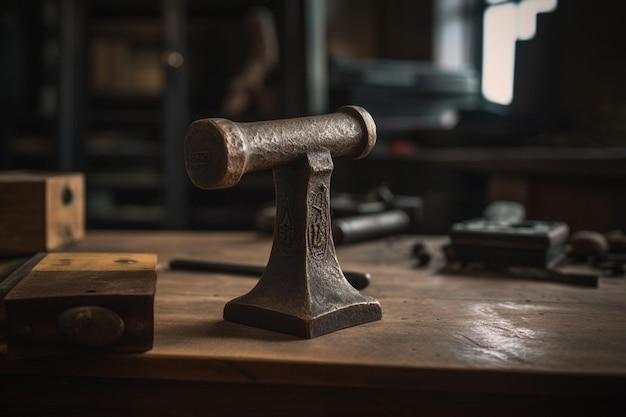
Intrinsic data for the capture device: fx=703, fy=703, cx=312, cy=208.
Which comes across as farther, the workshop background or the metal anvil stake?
the workshop background

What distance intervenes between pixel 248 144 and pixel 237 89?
308 centimetres

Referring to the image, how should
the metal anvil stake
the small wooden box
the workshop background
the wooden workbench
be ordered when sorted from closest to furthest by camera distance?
the wooden workbench < the metal anvil stake < the small wooden box < the workshop background

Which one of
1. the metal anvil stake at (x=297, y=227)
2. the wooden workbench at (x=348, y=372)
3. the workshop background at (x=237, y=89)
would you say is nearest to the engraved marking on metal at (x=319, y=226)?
the metal anvil stake at (x=297, y=227)

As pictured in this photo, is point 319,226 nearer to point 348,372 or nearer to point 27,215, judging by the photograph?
point 348,372

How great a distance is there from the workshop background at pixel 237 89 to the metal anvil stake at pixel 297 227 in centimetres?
218

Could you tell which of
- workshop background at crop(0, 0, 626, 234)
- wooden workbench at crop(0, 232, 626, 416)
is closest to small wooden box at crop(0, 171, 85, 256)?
wooden workbench at crop(0, 232, 626, 416)

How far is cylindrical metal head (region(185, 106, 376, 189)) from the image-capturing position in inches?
31.1

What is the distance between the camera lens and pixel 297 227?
896 millimetres

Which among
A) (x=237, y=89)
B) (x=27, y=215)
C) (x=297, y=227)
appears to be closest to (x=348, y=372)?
(x=297, y=227)

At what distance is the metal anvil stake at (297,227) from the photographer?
32.5 inches

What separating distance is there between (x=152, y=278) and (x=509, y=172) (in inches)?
Answer: 73.5

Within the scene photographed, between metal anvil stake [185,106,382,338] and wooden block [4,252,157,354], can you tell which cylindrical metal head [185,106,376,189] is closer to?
metal anvil stake [185,106,382,338]

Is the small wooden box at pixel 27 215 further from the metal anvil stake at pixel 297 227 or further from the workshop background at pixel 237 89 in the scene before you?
the workshop background at pixel 237 89

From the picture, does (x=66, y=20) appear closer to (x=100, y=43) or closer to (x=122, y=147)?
(x=100, y=43)
